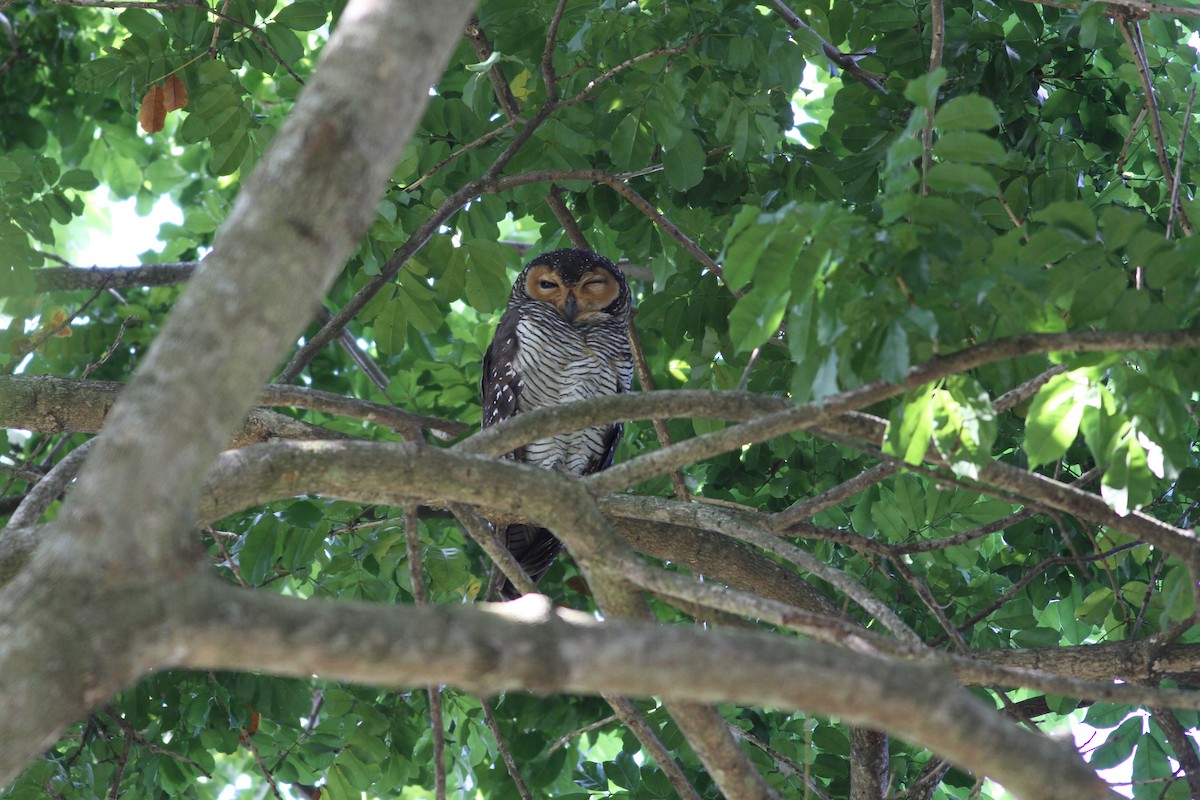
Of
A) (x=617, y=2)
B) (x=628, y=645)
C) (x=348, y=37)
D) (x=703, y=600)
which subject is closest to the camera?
(x=628, y=645)

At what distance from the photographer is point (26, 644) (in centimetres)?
137

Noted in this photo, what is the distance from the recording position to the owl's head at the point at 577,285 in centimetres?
598

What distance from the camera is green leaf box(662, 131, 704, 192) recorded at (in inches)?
148

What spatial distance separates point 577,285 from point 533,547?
4.82 ft

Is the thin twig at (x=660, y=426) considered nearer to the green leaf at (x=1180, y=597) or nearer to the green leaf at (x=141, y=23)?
the green leaf at (x=1180, y=597)

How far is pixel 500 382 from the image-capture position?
17.8ft

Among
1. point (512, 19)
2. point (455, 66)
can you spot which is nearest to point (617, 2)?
point (512, 19)

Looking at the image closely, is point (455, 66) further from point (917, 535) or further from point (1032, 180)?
point (917, 535)

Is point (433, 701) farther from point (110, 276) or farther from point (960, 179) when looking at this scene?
point (110, 276)

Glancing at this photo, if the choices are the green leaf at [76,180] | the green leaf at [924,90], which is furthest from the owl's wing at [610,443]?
the green leaf at [924,90]

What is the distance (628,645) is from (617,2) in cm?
274

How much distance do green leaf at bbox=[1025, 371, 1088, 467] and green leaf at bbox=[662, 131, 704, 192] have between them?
5.18 ft

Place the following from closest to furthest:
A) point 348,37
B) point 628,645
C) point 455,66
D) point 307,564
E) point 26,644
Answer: point 26,644
point 628,645
point 348,37
point 307,564
point 455,66

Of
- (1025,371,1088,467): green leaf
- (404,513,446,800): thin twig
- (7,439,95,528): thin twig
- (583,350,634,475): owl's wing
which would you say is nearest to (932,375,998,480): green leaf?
(1025,371,1088,467): green leaf
